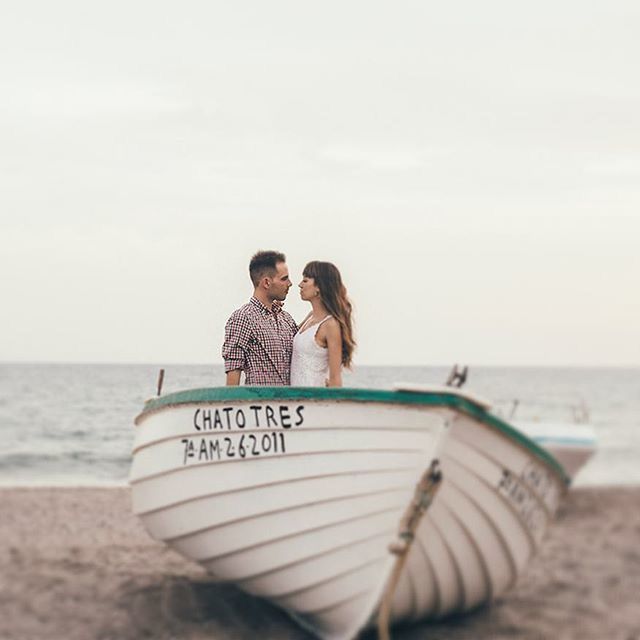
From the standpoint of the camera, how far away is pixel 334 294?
19.2ft

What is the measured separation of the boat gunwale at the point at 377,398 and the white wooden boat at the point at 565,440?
0.16ft

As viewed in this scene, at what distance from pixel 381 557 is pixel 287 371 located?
1.49 meters

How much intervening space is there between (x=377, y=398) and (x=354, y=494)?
53 cm

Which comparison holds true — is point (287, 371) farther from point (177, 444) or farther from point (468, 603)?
point (468, 603)

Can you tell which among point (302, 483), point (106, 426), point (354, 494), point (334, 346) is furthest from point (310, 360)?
point (106, 426)

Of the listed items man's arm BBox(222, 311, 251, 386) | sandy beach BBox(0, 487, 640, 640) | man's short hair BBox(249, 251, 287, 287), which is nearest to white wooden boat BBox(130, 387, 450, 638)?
man's arm BBox(222, 311, 251, 386)

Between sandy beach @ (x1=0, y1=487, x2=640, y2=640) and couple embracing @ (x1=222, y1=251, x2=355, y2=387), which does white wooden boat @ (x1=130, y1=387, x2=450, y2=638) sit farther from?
sandy beach @ (x1=0, y1=487, x2=640, y2=640)

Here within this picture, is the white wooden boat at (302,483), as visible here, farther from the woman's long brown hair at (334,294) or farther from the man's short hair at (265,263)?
the man's short hair at (265,263)

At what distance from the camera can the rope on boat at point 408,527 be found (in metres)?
4.96

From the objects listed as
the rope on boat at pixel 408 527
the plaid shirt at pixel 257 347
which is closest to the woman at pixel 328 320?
the plaid shirt at pixel 257 347

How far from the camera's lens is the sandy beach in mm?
6387

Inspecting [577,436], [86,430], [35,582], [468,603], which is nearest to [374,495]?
[468,603]

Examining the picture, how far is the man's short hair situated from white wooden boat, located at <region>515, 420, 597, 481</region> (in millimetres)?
1828

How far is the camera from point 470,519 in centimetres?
521
